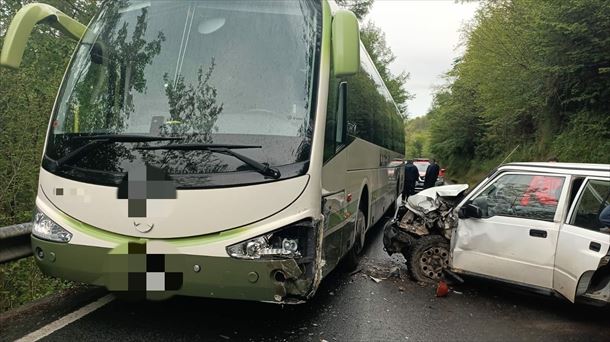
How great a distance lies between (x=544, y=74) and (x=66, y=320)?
15653 millimetres

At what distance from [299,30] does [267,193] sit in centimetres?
146

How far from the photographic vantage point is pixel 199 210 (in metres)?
3.38

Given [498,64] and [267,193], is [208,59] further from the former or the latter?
[498,64]

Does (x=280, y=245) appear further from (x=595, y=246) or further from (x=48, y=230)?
(x=595, y=246)

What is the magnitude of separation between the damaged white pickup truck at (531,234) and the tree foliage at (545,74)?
30.5 feet

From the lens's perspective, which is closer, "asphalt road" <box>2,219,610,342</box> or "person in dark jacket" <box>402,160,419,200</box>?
"asphalt road" <box>2,219,610,342</box>

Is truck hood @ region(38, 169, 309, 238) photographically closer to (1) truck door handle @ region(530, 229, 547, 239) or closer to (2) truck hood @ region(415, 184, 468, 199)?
(1) truck door handle @ region(530, 229, 547, 239)

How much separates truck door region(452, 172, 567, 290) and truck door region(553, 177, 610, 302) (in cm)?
11

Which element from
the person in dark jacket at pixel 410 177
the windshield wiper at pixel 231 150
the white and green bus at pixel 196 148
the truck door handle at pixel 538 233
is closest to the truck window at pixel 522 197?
the truck door handle at pixel 538 233

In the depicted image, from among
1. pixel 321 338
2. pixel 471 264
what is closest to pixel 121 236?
pixel 321 338

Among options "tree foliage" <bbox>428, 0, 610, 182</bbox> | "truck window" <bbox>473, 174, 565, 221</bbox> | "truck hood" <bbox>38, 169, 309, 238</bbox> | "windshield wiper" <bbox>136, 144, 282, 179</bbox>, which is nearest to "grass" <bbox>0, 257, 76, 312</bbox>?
"truck hood" <bbox>38, 169, 309, 238</bbox>

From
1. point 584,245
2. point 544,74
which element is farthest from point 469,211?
point 544,74

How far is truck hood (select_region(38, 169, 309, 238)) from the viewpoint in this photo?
3.38 m

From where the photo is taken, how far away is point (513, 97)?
18938 mm
